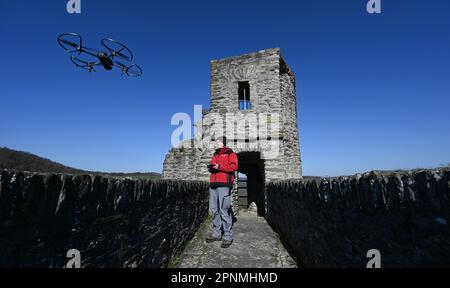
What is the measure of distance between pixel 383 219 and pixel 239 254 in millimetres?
3369

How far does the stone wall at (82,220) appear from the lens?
55.2 inches

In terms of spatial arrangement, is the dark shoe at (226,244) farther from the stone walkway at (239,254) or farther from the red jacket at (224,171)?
the red jacket at (224,171)

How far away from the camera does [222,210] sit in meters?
5.29

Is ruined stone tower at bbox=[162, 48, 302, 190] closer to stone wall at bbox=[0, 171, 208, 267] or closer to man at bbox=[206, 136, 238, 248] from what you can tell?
man at bbox=[206, 136, 238, 248]

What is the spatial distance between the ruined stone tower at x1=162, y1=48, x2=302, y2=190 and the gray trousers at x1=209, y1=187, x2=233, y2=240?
465 centimetres

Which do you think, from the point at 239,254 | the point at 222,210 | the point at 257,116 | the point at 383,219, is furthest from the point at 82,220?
the point at 257,116

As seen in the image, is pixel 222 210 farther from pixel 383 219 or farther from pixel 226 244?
pixel 383 219

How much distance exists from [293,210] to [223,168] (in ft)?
5.54

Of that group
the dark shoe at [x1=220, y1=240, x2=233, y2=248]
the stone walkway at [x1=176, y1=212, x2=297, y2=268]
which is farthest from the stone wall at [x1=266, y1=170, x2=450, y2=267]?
the dark shoe at [x1=220, y1=240, x2=233, y2=248]

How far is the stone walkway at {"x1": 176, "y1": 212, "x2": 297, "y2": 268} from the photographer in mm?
4188

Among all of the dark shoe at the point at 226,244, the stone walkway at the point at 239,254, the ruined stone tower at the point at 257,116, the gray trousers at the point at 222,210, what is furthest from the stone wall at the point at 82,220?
the ruined stone tower at the point at 257,116

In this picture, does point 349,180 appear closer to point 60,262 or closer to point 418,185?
point 418,185

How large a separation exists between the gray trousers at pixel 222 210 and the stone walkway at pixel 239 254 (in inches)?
10.4
